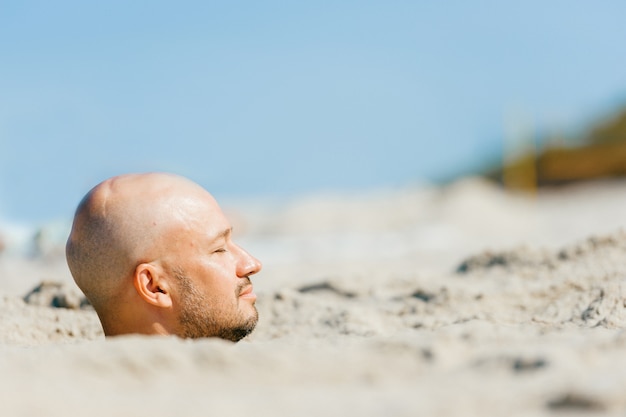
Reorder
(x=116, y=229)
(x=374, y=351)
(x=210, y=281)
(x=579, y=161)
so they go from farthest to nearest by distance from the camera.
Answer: (x=579, y=161) → (x=210, y=281) → (x=116, y=229) → (x=374, y=351)

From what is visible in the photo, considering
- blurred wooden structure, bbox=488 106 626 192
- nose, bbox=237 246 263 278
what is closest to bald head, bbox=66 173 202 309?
nose, bbox=237 246 263 278

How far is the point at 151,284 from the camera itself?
2682 millimetres

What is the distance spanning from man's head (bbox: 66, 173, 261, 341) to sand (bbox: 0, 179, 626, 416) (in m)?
0.22

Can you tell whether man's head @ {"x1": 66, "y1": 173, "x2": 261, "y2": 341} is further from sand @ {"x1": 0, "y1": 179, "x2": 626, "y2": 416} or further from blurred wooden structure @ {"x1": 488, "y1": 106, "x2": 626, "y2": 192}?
blurred wooden structure @ {"x1": 488, "y1": 106, "x2": 626, "y2": 192}

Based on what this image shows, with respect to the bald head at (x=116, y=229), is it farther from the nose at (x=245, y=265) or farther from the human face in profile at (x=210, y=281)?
the nose at (x=245, y=265)

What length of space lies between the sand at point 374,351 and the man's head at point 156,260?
216 mm

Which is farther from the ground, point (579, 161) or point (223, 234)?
point (579, 161)

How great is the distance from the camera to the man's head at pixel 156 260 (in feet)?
8.75

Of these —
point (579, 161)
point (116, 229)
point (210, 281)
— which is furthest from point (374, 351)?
point (579, 161)

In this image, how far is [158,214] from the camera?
8.84 ft

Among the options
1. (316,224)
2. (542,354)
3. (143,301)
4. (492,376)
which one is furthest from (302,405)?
(316,224)

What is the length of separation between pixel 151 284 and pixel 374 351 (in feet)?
3.11

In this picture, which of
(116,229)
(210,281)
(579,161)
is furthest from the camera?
(579,161)

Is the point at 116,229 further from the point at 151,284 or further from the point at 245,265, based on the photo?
the point at 245,265
